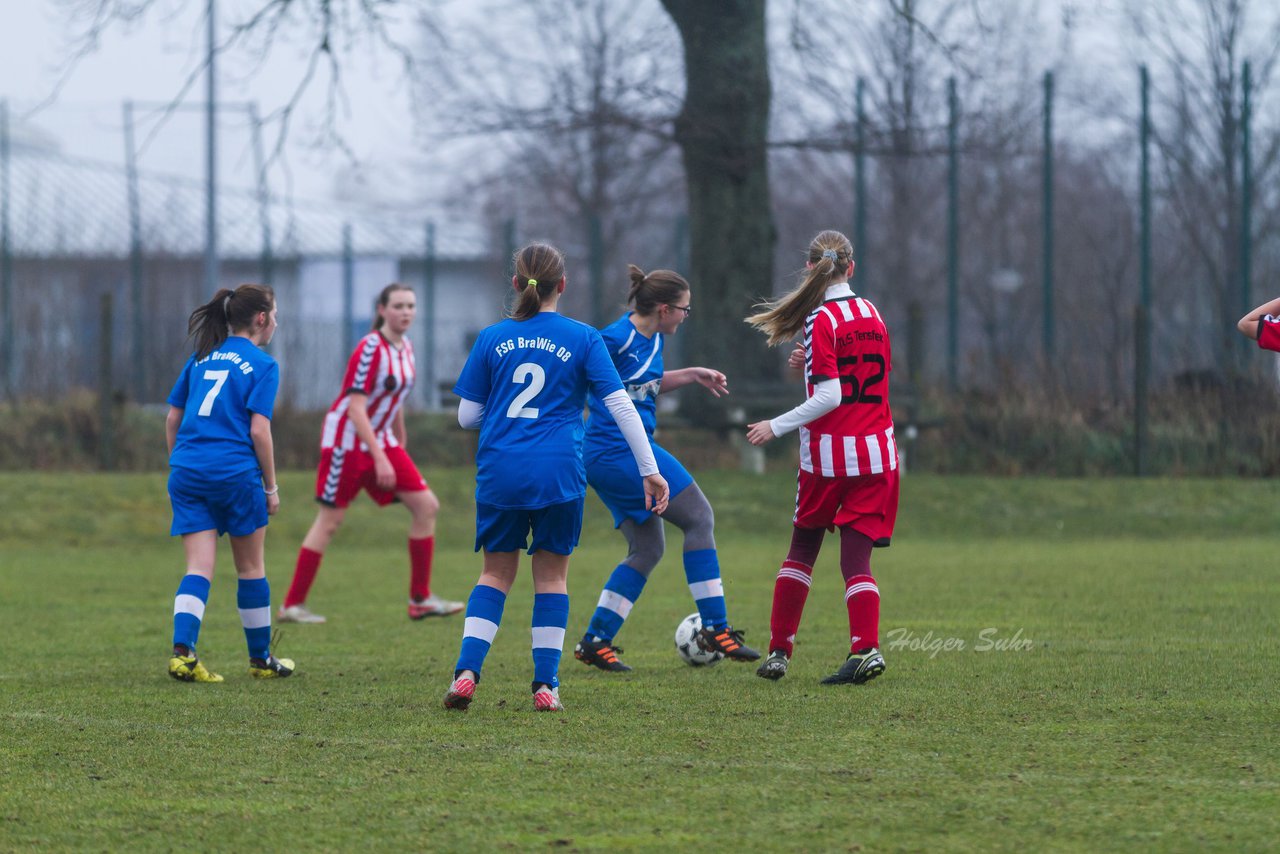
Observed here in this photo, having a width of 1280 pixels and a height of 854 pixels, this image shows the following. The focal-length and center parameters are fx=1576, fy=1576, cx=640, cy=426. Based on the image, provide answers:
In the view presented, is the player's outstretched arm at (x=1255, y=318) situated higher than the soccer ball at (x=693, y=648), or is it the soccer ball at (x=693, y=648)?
the player's outstretched arm at (x=1255, y=318)

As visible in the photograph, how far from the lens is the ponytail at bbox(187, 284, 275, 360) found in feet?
22.5

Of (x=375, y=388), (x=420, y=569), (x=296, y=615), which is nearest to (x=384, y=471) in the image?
(x=375, y=388)

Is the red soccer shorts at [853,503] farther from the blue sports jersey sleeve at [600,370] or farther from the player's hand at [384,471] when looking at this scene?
the player's hand at [384,471]

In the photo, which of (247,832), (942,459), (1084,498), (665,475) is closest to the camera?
(247,832)

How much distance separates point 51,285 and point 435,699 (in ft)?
64.2

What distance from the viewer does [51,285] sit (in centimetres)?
2362

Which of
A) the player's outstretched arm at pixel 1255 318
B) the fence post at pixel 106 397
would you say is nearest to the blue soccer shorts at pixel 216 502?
the player's outstretched arm at pixel 1255 318

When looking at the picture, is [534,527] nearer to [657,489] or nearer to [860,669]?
[657,489]

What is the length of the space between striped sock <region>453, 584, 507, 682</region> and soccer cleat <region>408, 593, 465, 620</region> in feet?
11.0

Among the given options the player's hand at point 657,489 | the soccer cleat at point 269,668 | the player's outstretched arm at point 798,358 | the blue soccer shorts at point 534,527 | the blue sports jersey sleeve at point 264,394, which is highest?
the player's outstretched arm at point 798,358

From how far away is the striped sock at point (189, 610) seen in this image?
6672 mm

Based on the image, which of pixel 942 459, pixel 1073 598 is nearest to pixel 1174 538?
pixel 942 459

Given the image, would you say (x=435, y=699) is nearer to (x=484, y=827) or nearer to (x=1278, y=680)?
(x=484, y=827)

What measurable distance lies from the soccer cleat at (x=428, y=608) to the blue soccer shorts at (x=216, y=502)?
2502 millimetres
